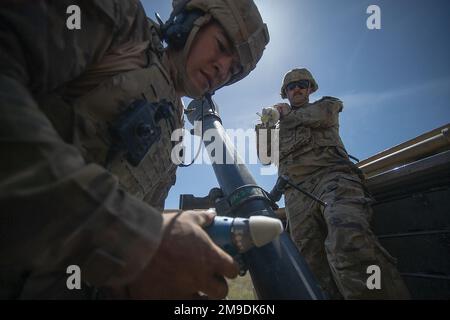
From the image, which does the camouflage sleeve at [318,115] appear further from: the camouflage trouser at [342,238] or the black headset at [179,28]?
the black headset at [179,28]

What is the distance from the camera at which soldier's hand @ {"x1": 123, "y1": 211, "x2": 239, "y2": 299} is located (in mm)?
766

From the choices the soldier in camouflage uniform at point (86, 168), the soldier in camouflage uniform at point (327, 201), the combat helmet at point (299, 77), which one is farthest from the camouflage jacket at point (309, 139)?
the soldier in camouflage uniform at point (86, 168)

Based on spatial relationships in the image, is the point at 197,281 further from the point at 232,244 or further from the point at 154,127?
the point at 154,127

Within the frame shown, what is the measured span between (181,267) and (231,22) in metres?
1.80

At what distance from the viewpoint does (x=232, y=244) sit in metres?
1.04

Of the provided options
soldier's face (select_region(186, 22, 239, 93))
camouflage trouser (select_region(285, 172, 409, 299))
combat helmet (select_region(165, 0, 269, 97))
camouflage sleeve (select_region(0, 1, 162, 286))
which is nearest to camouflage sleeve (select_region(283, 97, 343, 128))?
camouflage trouser (select_region(285, 172, 409, 299))

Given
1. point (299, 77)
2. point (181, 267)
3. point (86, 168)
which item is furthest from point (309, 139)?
point (86, 168)

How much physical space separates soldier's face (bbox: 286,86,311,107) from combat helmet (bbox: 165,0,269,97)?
7.47 ft

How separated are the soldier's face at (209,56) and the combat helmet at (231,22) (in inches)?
1.8

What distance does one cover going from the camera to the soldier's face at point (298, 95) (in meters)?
4.29

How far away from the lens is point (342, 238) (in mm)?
2371

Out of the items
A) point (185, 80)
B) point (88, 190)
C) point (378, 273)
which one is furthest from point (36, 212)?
point (378, 273)

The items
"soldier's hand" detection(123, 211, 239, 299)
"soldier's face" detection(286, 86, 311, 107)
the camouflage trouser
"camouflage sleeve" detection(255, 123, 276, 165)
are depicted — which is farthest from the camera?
"soldier's face" detection(286, 86, 311, 107)

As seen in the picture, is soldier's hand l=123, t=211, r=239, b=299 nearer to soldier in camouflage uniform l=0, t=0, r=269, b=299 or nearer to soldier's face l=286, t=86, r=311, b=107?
soldier in camouflage uniform l=0, t=0, r=269, b=299
